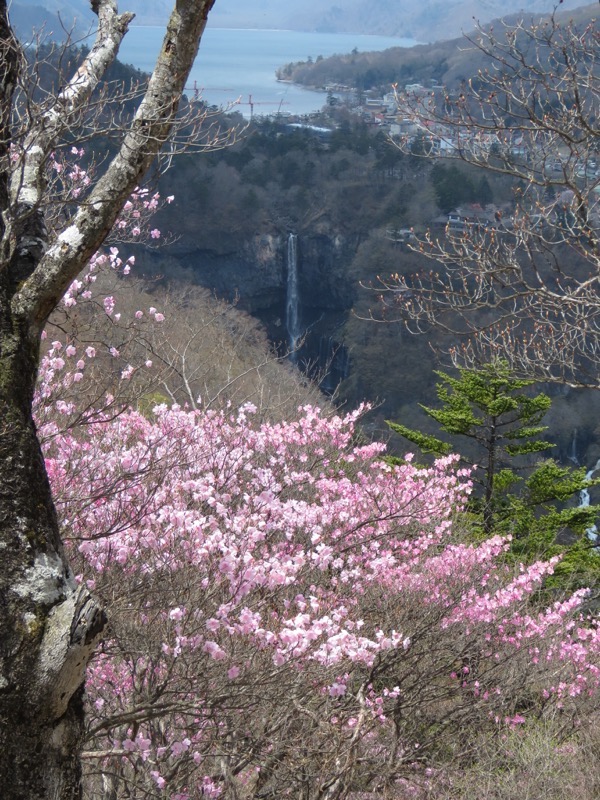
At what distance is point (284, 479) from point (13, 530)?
4983 mm

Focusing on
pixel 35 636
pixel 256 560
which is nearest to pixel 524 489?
pixel 256 560

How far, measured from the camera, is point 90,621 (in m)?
2.31

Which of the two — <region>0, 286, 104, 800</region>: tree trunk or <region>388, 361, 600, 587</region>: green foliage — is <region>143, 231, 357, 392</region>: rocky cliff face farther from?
<region>0, 286, 104, 800</region>: tree trunk

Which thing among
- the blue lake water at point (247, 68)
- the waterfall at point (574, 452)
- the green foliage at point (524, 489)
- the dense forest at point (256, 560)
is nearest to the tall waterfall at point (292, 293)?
the blue lake water at point (247, 68)

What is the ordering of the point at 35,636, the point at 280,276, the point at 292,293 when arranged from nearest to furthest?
the point at 35,636 < the point at 280,276 < the point at 292,293

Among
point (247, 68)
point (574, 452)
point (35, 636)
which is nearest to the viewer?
Result: point (35, 636)

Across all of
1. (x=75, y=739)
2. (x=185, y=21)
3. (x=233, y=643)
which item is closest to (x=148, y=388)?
(x=233, y=643)

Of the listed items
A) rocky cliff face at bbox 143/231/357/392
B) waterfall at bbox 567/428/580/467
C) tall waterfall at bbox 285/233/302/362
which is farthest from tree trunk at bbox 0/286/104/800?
tall waterfall at bbox 285/233/302/362

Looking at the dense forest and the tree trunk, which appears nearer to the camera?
the tree trunk

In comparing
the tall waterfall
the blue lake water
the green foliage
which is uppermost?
the blue lake water

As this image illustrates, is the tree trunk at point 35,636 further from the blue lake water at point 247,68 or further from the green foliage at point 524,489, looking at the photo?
the blue lake water at point 247,68

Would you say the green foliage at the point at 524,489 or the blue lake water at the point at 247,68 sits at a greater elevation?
the blue lake water at the point at 247,68

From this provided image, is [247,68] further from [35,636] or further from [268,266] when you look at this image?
[35,636]

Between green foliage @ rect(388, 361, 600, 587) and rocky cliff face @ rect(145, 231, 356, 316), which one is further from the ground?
rocky cliff face @ rect(145, 231, 356, 316)
